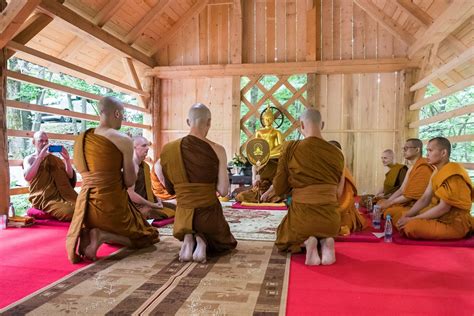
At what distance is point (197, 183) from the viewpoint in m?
3.09

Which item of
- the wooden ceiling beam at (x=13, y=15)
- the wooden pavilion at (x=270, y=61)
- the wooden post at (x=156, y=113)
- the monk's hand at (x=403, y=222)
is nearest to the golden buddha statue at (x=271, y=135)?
the wooden pavilion at (x=270, y=61)

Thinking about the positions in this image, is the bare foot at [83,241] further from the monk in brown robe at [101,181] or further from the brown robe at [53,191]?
the brown robe at [53,191]

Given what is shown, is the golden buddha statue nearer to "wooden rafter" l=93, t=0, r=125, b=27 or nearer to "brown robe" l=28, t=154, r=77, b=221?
"wooden rafter" l=93, t=0, r=125, b=27

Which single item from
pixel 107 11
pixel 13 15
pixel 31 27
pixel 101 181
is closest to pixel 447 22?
pixel 101 181

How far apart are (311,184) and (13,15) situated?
3860 mm

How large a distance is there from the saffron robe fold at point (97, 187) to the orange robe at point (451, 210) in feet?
8.99

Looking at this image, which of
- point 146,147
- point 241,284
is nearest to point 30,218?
point 146,147

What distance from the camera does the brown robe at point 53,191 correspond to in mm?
4391

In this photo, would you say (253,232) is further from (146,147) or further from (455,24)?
(455,24)

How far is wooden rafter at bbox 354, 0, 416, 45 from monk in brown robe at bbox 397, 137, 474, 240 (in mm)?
4791

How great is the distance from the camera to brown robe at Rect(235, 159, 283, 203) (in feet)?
21.6

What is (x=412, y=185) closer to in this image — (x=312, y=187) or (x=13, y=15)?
(x=312, y=187)

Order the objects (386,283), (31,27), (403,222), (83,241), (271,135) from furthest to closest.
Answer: (271,135), (31,27), (403,222), (83,241), (386,283)

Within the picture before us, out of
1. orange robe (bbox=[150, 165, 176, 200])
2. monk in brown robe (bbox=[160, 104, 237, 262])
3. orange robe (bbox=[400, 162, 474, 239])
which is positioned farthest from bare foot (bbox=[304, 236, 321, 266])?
orange robe (bbox=[150, 165, 176, 200])
